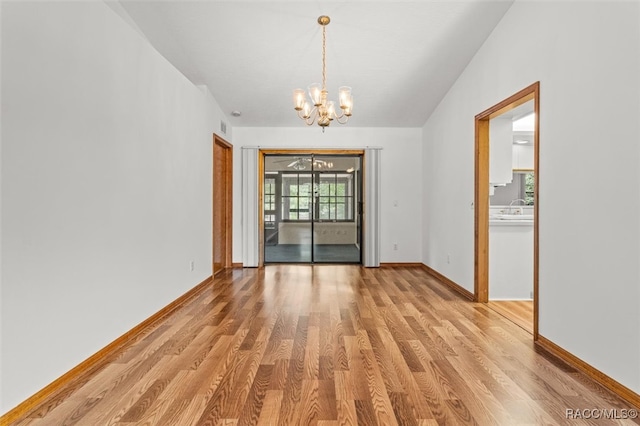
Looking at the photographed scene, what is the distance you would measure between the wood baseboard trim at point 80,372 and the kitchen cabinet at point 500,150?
4067mm

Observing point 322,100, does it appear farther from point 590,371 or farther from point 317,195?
point 317,195

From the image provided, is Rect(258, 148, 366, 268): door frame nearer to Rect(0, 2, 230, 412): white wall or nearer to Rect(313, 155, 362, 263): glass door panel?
Rect(313, 155, 362, 263): glass door panel

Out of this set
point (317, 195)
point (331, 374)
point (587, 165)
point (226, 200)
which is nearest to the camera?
point (331, 374)

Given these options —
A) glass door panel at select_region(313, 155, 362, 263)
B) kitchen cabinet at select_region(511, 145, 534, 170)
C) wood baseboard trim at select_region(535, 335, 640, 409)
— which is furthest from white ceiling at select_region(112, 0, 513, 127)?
wood baseboard trim at select_region(535, 335, 640, 409)

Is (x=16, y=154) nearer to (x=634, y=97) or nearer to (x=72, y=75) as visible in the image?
(x=72, y=75)

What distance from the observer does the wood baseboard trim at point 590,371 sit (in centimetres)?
194

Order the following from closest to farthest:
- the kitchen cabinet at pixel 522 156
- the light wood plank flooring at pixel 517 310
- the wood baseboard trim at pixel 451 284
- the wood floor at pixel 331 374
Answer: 1. the wood floor at pixel 331 374
2. the light wood plank flooring at pixel 517 310
3. the wood baseboard trim at pixel 451 284
4. the kitchen cabinet at pixel 522 156

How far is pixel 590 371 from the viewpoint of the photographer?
2.22 m

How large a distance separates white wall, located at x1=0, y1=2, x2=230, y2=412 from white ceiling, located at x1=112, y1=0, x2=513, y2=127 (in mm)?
628

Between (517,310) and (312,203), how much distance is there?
387 cm

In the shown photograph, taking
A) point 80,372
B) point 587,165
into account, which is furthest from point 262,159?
point 587,165

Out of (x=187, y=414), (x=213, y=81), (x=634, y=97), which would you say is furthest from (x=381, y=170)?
(x=187, y=414)

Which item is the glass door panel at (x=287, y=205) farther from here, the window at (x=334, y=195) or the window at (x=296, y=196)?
the window at (x=334, y=195)

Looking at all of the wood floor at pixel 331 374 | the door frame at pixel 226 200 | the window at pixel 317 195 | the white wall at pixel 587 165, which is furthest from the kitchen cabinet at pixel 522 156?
the door frame at pixel 226 200
